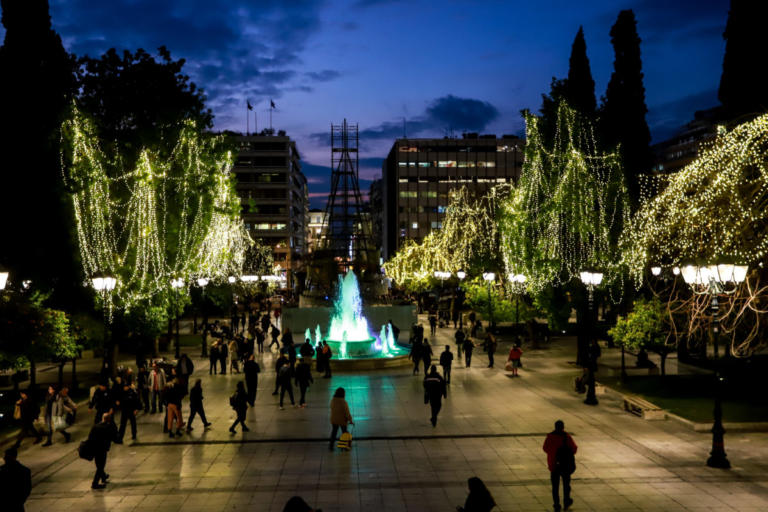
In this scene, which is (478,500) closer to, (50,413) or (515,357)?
(50,413)

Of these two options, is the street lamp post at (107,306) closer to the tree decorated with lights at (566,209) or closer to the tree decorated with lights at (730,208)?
the tree decorated with lights at (730,208)

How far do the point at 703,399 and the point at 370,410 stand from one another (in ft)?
33.1

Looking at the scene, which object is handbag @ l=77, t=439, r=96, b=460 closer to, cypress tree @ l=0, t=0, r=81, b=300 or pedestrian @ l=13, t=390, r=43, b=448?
pedestrian @ l=13, t=390, r=43, b=448

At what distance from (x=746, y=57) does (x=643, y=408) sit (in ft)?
41.3

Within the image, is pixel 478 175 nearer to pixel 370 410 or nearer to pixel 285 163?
pixel 285 163

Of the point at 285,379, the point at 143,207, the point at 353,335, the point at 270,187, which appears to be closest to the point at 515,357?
the point at 285,379

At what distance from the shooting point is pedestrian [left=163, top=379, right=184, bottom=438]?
14969 mm

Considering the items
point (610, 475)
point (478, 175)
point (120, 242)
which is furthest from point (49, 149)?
point (478, 175)

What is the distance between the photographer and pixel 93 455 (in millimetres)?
11141

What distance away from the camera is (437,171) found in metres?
121

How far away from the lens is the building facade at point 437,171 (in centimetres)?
11988

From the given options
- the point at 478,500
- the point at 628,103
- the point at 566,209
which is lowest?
the point at 478,500

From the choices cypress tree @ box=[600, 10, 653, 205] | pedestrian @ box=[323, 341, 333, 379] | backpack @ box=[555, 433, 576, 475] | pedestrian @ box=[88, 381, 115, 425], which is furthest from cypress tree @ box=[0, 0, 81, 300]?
cypress tree @ box=[600, 10, 653, 205]

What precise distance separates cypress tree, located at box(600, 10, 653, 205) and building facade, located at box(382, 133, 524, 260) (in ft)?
286
